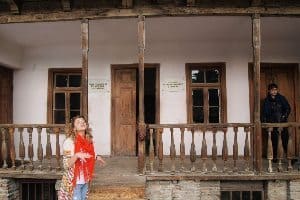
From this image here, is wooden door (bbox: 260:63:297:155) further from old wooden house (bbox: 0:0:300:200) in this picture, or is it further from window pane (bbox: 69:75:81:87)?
window pane (bbox: 69:75:81:87)

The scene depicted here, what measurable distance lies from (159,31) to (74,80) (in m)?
3.01

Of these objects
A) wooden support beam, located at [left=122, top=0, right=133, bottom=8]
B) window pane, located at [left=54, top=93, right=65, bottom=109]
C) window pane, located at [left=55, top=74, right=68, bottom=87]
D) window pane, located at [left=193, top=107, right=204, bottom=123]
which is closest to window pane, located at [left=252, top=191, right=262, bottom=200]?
window pane, located at [left=193, top=107, right=204, bottom=123]

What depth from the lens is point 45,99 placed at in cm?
1038

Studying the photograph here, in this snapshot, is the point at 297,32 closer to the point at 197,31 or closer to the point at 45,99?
the point at 197,31

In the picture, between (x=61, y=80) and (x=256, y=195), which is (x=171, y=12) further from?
(x=61, y=80)

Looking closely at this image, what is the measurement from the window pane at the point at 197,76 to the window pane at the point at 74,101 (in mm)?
3271

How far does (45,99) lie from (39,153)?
124 inches

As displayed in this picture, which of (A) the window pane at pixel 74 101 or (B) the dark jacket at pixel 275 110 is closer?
(B) the dark jacket at pixel 275 110

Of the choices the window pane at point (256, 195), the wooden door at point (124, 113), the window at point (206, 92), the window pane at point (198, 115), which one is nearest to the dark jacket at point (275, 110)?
the window at point (206, 92)

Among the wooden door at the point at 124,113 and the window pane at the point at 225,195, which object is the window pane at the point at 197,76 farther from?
Answer: the window pane at the point at 225,195

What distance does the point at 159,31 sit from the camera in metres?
8.97

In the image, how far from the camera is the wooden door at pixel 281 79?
984 cm

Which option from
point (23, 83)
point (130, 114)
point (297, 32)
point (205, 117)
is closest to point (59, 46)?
point (23, 83)

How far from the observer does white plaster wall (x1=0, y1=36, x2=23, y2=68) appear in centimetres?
949
